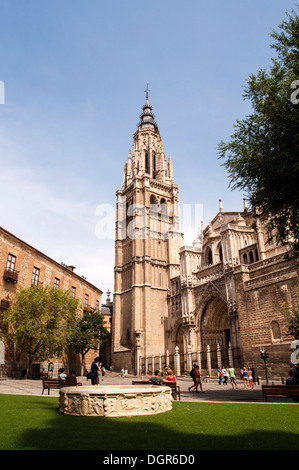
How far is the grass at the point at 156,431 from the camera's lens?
4676 mm

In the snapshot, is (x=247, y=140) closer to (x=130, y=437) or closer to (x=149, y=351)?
(x=130, y=437)

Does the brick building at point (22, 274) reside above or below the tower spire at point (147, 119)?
below

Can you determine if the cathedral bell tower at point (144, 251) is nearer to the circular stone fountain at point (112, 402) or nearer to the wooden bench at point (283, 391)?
the wooden bench at point (283, 391)

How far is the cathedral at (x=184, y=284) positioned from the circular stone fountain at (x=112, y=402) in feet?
40.9

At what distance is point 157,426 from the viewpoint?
19.9 feet

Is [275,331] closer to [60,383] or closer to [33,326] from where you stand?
[60,383]

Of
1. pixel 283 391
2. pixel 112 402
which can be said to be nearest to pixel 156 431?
pixel 112 402

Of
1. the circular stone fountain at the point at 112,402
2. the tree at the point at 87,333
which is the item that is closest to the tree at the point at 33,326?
the tree at the point at 87,333

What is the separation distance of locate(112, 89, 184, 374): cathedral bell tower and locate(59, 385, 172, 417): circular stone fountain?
29700 mm

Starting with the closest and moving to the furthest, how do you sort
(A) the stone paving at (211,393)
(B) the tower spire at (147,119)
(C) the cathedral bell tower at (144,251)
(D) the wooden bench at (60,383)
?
(A) the stone paving at (211,393), (D) the wooden bench at (60,383), (C) the cathedral bell tower at (144,251), (B) the tower spire at (147,119)

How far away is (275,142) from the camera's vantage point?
36.4ft

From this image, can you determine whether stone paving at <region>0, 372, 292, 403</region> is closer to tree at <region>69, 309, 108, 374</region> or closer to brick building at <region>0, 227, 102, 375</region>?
brick building at <region>0, 227, 102, 375</region>
